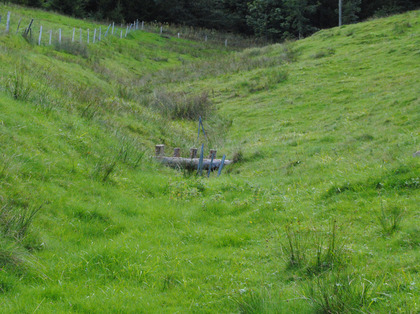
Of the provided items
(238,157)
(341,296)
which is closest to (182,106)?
(238,157)

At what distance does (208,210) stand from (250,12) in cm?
6557

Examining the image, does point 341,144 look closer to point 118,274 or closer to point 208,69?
point 118,274

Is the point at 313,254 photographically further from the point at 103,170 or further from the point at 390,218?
the point at 103,170

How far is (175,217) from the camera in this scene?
304 inches

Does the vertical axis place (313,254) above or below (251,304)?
above

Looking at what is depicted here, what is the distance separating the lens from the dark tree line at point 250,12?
194ft

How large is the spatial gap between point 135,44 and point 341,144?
113 ft

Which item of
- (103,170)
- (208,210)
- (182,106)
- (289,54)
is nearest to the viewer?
(208,210)

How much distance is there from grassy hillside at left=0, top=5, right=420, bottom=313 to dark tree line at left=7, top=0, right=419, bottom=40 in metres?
46.5

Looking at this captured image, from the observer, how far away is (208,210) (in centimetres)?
812

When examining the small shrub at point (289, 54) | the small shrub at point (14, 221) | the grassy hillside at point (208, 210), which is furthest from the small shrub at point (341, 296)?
the small shrub at point (289, 54)

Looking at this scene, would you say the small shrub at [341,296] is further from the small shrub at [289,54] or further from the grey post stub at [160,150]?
the small shrub at [289,54]

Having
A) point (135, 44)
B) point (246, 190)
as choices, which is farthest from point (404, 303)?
point (135, 44)

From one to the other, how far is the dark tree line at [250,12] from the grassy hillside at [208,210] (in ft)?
153
